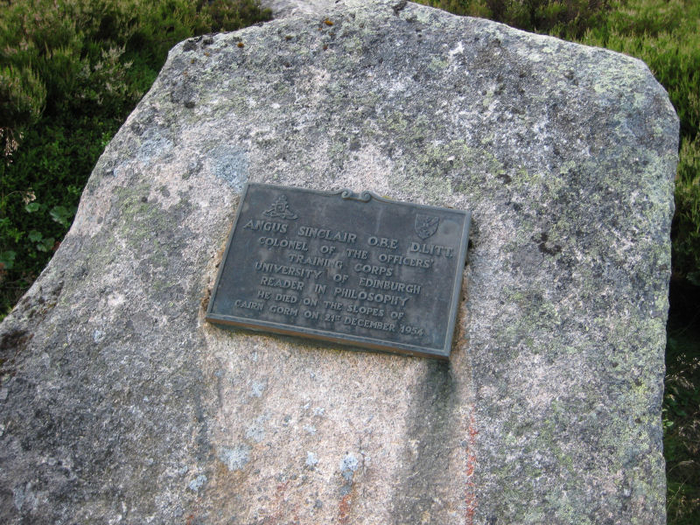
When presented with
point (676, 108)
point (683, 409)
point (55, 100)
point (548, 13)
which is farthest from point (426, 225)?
point (548, 13)

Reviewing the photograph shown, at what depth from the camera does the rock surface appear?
204 cm

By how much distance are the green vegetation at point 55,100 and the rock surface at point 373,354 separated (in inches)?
54.3

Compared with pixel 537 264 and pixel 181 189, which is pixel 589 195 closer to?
pixel 537 264

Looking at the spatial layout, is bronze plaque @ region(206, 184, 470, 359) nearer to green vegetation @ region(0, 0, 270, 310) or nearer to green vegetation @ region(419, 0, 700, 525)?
green vegetation @ region(419, 0, 700, 525)

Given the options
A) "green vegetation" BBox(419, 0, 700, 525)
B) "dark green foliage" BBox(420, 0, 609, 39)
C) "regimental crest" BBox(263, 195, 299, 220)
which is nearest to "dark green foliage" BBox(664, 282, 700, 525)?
"green vegetation" BBox(419, 0, 700, 525)

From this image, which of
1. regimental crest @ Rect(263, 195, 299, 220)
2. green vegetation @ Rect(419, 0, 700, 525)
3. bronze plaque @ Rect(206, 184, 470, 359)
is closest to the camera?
bronze plaque @ Rect(206, 184, 470, 359)

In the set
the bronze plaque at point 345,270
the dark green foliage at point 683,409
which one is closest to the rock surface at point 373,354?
the bronze plaque at point 345,270

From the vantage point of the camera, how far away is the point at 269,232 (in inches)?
95.3

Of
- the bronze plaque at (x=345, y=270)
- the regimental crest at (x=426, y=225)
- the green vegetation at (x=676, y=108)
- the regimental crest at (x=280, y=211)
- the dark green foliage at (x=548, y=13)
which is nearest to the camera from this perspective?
the bronze plaque at (x=345, y=270)

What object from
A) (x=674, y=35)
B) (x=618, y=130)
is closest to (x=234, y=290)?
(x=618, y=130)

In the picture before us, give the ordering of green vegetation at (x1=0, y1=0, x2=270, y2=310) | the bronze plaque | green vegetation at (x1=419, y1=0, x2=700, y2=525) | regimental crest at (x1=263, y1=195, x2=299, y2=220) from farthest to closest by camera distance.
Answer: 1. green vegetation at (x1=0, y1=0, x2=270, y2=310)
2. green vegetation at (x1=419, y1=0, x2=700, y2=525)
3. regimental crest at (x1=263, y1=195, x2=299, y2=220)
4. the bronze plaque

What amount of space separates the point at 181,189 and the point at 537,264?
1.53 m

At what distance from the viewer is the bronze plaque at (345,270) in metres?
2.19

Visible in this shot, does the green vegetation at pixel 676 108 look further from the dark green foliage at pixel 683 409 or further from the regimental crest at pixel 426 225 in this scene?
the regimental crest at pixel 426 225
